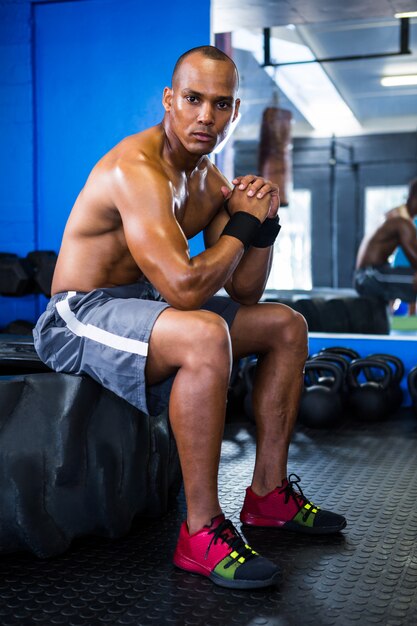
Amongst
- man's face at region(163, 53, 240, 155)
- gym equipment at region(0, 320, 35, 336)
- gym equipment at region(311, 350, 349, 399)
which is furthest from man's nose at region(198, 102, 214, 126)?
gym equipment at region(0, 320, 35, 336)

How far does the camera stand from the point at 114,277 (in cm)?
190

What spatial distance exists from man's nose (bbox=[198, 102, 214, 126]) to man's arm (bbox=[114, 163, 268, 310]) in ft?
0.59

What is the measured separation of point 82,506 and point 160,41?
2.72 metres

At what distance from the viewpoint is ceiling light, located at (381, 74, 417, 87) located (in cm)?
541

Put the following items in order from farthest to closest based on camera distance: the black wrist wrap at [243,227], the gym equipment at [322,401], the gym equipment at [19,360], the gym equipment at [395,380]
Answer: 1. the gym equipment at [395,380]
2. the gym equipment at [322,401]
3. the gym equipment at [19,360]
4. the black wrist wrap at [243,227]

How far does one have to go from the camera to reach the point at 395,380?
336cm

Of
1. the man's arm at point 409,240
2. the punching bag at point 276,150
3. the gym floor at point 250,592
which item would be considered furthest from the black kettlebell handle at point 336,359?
the punching bag at point 276,150

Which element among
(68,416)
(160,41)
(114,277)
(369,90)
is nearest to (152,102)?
(160,41)

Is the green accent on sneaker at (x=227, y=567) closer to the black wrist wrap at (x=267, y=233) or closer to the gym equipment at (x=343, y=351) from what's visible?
the black wrist wrap at (x=267, y=233)

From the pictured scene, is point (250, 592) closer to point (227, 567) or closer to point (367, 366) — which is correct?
point (227, 567)

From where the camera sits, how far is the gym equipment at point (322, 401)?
10.2ft

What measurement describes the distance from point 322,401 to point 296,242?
3837mm

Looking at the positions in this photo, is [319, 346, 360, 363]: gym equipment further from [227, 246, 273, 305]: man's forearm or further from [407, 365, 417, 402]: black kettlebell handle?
[227, 246, 273, 305]: man's forearm

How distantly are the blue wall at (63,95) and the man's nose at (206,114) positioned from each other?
80.4 inches
